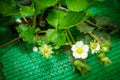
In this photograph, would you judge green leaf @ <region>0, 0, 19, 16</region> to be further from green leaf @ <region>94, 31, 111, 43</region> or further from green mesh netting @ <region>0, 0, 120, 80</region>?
green leaf @ <region>94, 31, 111, 43</region>

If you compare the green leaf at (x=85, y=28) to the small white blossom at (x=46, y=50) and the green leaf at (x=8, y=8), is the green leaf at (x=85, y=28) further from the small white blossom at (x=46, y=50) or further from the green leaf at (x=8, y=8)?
the green leaf at (x=8, y=8)

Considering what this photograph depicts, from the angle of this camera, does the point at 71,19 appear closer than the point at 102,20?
Yes

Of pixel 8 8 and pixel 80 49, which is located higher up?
pixel 8 8

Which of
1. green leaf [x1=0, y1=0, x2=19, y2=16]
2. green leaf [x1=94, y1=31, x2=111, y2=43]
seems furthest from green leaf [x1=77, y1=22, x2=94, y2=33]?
green leaf [x1=0, y1=0, x2=19, y2=16]

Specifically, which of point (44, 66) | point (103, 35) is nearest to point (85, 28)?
point (103, 35)

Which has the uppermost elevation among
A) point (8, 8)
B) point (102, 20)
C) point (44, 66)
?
point (8, 8)

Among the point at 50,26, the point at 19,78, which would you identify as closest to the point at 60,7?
the point at 50,26

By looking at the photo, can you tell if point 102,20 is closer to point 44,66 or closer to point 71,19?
point 71,19
